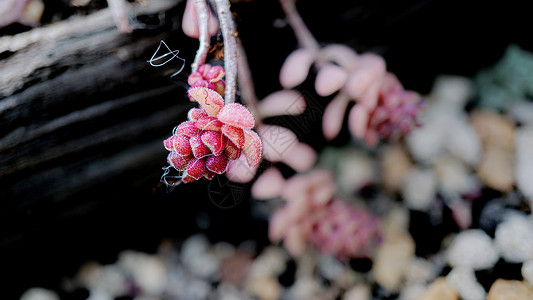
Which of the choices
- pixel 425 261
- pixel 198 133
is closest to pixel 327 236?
pixel 425 261

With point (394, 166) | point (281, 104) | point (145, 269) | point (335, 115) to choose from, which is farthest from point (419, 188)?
point (145, 269)

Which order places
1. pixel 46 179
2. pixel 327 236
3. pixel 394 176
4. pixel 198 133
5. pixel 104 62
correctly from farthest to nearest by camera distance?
1. pixel 394 176
2. pixel 327 236
3. pixel 46 179
4. pixel 104 62
5. pixel 198 133

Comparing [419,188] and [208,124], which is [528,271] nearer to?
[419,188]

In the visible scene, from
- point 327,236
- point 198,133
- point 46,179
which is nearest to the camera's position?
point 198,133

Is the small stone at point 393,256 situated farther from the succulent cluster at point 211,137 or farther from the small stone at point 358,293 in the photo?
the succulent cluster at point 211,137

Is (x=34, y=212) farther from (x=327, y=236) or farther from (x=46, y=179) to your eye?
(x=327, y=236)
